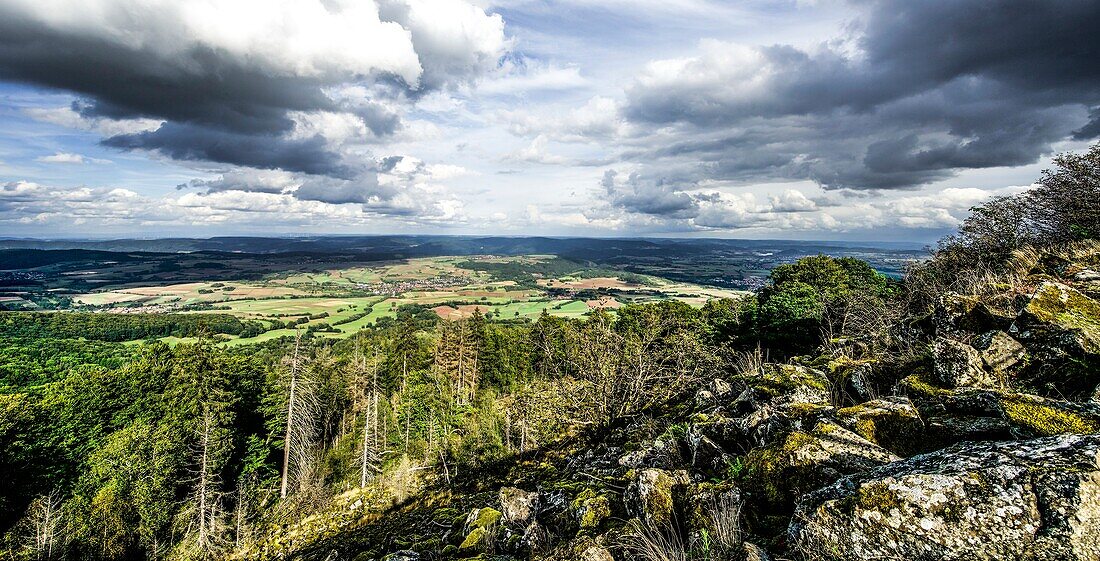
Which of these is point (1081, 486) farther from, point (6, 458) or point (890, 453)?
point (6, 458)

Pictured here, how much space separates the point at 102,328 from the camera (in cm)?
7119

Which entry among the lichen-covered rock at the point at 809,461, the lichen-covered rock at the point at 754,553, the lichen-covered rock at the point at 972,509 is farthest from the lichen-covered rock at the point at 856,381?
the lichen-covered rock at the point at 754,553

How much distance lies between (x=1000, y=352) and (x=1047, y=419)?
3833 millimetres

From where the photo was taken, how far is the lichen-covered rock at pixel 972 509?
3090mm

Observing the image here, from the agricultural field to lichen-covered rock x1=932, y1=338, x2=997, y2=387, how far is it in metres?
60.9

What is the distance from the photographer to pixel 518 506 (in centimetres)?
838

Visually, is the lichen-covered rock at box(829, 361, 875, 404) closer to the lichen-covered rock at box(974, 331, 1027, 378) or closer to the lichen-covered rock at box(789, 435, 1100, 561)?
the lichen-covered rock at box(974, 331, 1027, 378)

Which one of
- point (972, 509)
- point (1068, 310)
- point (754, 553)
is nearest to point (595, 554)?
point (754, 553)

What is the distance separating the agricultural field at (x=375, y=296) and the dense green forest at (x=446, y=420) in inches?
1463

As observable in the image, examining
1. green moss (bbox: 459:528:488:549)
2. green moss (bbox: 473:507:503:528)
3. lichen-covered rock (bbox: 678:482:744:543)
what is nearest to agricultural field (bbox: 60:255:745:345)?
green moss (bbox: 473:507:503:528)

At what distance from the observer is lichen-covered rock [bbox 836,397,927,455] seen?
582cm

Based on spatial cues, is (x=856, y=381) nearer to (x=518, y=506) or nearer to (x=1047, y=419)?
(x=1047, y=419)

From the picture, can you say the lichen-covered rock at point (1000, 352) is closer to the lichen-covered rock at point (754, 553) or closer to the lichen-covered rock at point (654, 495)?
the lichen-covered rock at point (654, 495)

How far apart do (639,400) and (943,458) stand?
17558 millimetres
